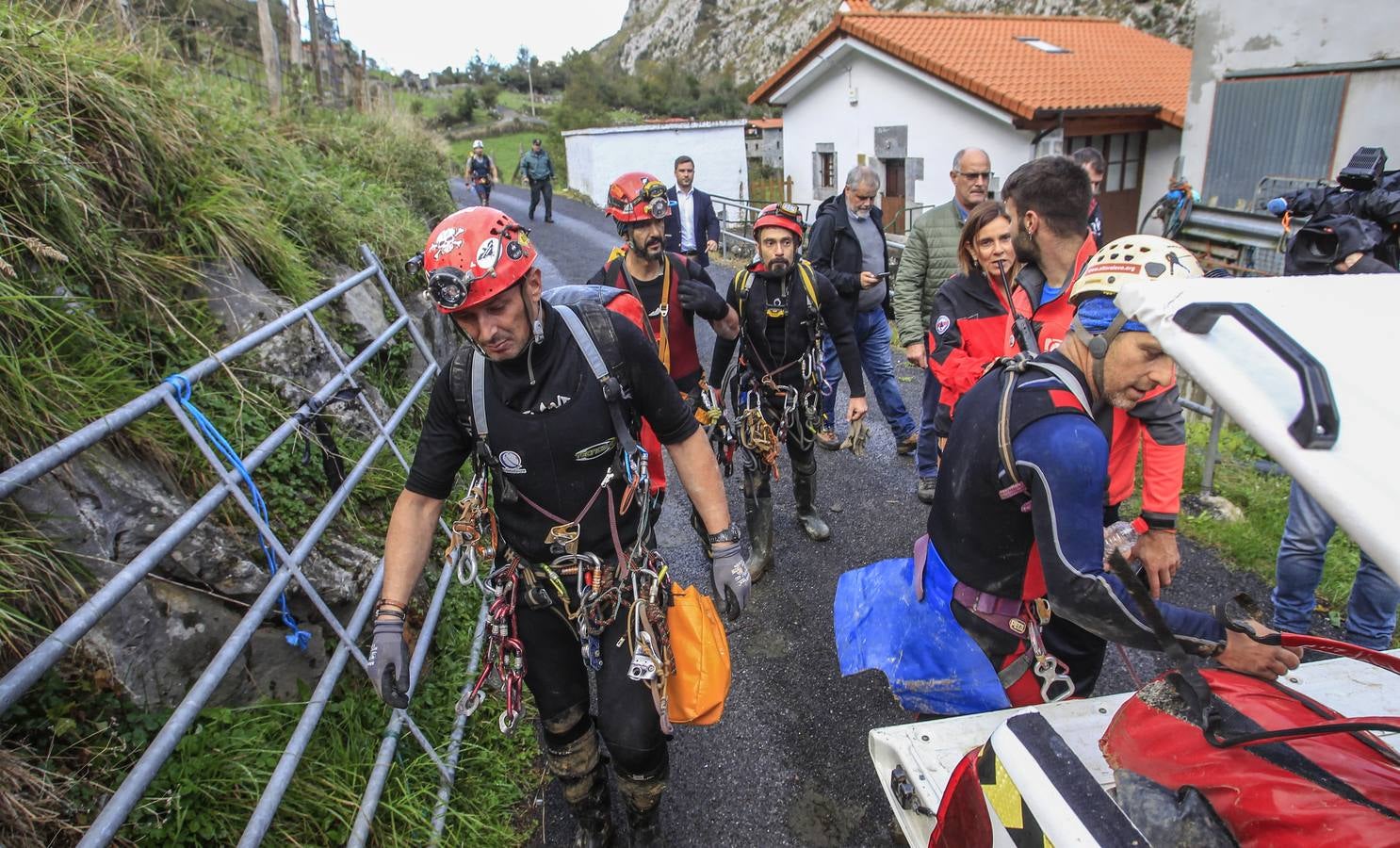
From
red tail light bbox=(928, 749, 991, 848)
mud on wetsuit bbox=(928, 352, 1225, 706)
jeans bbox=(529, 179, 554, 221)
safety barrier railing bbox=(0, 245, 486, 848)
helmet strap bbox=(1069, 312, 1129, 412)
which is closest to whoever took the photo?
safety barrier railing bbox=(0, 245, 486, 848)

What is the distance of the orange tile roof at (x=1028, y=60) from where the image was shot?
1469cm

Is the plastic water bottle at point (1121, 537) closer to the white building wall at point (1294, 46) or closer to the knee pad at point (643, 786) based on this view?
the knee pad at point (643, 786)

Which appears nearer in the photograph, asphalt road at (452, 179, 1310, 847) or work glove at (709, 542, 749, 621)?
work glove at (709, 542, 749, 621)

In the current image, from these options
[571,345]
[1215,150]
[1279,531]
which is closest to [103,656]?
[571,345]

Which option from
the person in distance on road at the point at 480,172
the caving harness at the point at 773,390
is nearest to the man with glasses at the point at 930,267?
the caving harness at the point at 773,390

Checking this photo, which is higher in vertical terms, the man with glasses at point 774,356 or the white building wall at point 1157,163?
the white building wall at point 1157,163

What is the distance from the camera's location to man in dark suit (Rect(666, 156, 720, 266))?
816 centimetres

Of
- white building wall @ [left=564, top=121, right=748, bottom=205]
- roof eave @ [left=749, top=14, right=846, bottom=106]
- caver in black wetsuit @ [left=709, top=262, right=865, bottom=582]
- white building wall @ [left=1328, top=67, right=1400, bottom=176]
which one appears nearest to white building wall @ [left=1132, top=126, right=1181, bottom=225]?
white building wall @ [left=1328, top=67, right=1400, bottom=176]

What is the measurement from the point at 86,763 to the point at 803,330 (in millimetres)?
Answer: 3709

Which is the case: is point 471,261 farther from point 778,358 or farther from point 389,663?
point 778,358

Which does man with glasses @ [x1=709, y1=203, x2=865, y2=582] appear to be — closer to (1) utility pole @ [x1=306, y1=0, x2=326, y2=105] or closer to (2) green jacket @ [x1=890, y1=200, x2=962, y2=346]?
(2) green jacket @ [x1=890, y1=200, x2=962, y2=346]

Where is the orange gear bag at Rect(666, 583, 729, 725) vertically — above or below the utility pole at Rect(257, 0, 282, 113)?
below

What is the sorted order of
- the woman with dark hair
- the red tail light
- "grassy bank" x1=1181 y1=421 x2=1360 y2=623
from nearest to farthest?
the red tail light, the woman with dark hair, "grassy bank" x1=1181 y1=421 x2=1360 y2=623

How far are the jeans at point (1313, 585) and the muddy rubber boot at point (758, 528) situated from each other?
2.62 metres
